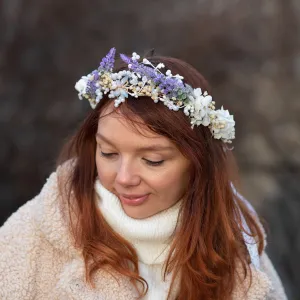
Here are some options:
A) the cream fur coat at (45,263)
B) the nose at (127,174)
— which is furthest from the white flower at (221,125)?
the cream fur coat at (45,263)

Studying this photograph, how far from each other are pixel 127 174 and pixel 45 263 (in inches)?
13.6

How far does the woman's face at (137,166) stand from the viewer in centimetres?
129

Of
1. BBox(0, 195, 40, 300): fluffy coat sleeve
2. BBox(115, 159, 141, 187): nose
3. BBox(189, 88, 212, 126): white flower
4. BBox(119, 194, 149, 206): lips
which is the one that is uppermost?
BBox(189, 88, 212, 126): white flower

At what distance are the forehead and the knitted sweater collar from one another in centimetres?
19

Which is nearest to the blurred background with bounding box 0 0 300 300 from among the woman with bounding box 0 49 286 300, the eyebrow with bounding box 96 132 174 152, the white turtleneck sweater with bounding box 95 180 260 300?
the woman with bounding box 0 49 286 300

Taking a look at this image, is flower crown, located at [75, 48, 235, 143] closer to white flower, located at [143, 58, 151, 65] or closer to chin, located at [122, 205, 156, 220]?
white flower, located at [143, 58, 151, 65]

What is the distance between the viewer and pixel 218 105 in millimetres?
2854

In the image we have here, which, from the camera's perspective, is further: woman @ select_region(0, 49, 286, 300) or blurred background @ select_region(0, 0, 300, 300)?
blurred background @ select_region(0, 0, 300, 300)

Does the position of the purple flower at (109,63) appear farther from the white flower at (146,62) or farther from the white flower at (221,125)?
the white flower at (221,125)

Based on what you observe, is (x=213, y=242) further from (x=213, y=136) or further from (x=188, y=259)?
(x=213, y=136)

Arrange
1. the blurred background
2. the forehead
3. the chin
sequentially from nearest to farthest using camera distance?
the forehead < the chin < the blurred background

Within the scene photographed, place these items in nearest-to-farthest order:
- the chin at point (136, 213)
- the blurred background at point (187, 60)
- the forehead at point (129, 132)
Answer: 1. the forehead at point (129, 132)
2. the chin at point (136, 213)
3. the blurred background at point (187, 60)

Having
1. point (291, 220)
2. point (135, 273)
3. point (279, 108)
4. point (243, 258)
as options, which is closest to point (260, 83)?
point (279, 108)

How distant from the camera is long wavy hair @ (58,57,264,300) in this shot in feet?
4.63
